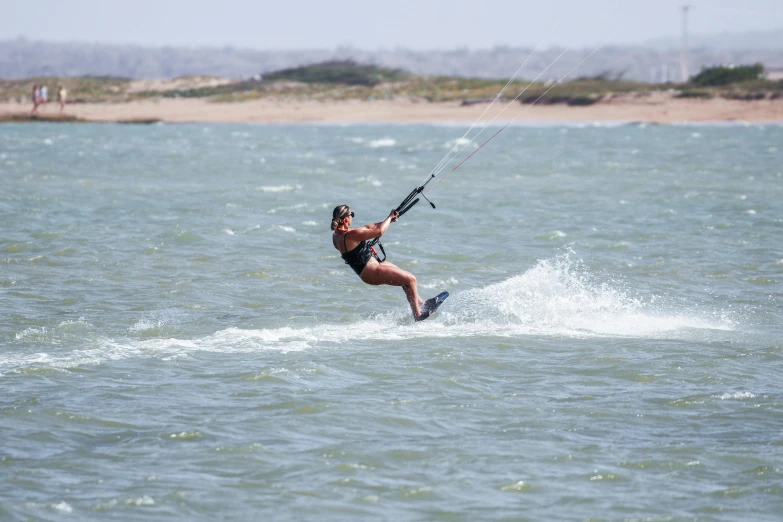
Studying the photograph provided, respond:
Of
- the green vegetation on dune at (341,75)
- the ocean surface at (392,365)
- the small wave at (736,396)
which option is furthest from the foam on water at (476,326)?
the green vegetation on dune at (341,75)

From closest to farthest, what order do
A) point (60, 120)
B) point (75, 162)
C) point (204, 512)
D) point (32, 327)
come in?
point (204, 512)
point (32, 327)
point (75, 162)
point (60, 120)

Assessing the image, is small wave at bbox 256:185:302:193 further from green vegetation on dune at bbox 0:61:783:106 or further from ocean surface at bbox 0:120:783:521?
green vegetation on dune at bbox 0:61:783:106

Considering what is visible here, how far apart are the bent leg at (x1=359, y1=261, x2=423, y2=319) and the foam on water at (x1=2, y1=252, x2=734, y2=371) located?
0.27 m

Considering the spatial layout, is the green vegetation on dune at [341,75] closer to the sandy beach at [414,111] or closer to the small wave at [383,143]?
the sandy beach at [414,111]

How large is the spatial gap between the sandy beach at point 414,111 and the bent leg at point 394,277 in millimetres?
52896

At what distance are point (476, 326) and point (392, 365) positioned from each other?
1.92 m

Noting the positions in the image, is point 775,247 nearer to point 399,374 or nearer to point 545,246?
point 545,246

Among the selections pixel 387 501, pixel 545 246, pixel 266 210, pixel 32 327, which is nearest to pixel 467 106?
pixel 266 210

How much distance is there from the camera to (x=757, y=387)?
9.44m

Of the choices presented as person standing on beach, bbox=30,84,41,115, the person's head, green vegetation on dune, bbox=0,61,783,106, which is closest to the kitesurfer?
the person's head

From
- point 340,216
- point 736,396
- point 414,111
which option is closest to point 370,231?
point 340,216

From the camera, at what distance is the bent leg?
11.7 m

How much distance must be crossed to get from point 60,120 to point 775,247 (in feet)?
174

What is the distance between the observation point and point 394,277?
38.4 ft
